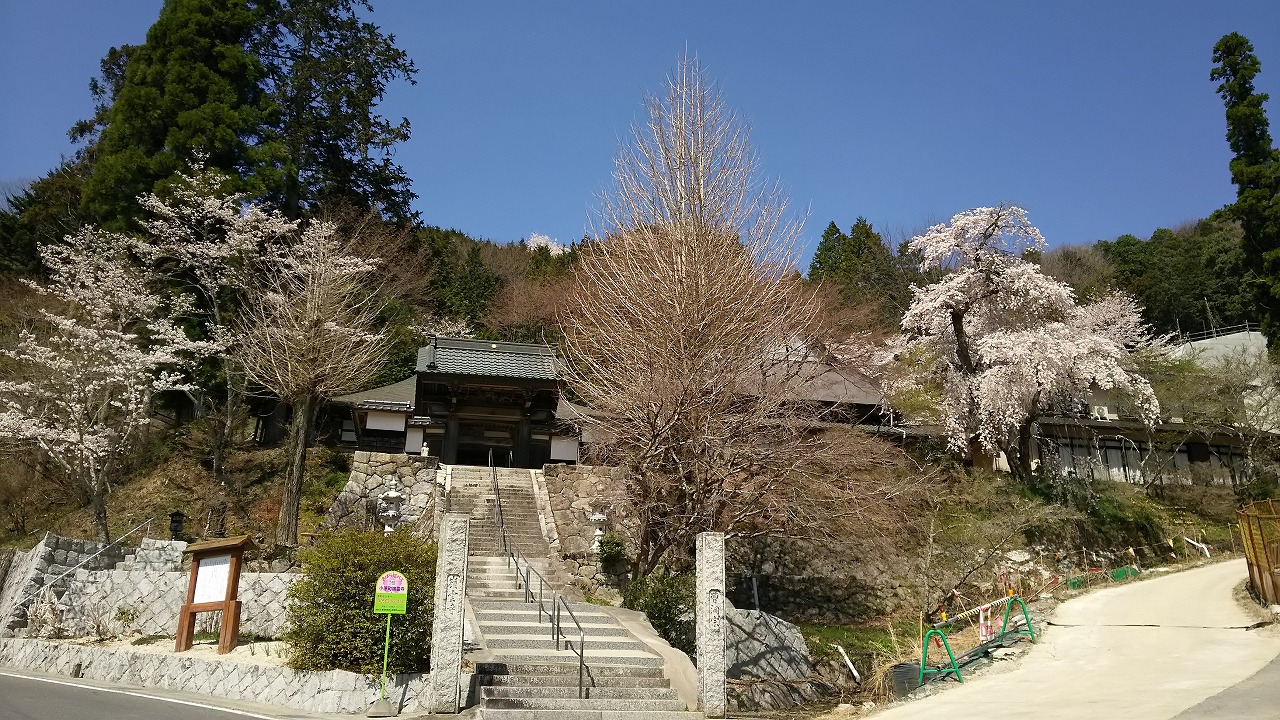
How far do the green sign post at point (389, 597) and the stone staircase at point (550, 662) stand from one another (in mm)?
1171

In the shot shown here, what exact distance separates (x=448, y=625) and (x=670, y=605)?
16.5 ft

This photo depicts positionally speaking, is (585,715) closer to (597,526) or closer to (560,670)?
(560,670)

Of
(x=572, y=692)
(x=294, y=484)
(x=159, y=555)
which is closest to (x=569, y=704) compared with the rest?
(x=572, y=692)

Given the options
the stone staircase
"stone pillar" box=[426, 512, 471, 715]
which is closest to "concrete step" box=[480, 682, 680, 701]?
the stone staircase

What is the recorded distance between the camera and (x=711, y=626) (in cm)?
965

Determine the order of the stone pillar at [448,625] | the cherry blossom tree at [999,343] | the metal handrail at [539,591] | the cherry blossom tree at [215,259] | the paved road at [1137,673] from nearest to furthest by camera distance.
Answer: the paved road at [1137,673] < the stone pillar at [448,625] < the metal handrail at [539,591] < the cherry blossom tree at [999,343] < the cherry blossom tree at [215,259]

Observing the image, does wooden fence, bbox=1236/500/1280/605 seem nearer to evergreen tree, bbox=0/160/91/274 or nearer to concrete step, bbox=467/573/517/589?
concrete step, bbox=467/573/517/589

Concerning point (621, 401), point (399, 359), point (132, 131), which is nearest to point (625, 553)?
point (621, 401)

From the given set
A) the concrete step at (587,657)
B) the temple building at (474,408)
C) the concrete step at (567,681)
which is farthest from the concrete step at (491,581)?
the temple building at (474,408)

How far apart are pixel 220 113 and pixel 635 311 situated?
17224 mm

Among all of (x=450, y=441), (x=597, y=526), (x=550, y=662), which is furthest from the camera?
(x=450, y=441)

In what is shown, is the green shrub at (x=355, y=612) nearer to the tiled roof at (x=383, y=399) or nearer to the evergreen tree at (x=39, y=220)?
the tiled roof at (x=383, y=399)

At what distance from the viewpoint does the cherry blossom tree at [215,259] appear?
898 inches

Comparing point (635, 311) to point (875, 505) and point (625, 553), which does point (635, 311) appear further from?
point (875, 505)
